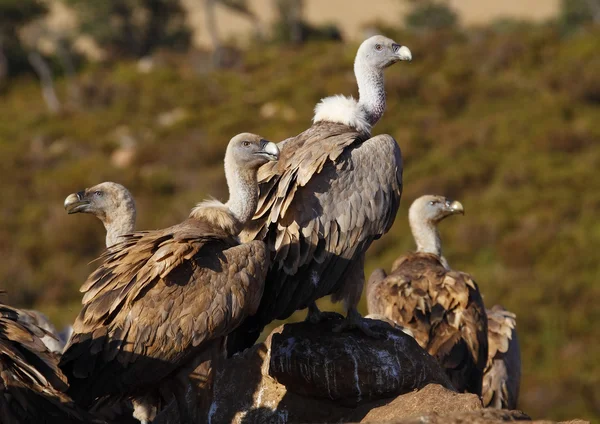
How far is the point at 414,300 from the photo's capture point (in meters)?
9.49

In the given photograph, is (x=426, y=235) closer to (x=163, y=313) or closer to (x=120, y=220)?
(x=120, y=220)

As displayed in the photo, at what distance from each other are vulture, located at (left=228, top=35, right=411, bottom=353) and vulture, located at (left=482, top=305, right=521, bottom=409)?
101 inches

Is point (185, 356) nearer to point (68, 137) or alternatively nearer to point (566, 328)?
point (566, 328)

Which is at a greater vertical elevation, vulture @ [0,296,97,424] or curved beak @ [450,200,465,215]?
curved beak @ [450,200,465,215]

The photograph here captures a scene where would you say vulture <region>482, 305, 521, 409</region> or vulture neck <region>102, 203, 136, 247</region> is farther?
vulture <region>482, 305, 521, 409</region>

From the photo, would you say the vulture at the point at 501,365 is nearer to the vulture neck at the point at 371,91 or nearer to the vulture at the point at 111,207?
the vulture neck at the point at 371,91

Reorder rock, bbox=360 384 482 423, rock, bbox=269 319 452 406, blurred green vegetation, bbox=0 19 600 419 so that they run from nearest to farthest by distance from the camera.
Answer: rock, bbox=360 384 482 423 < rock, bbox=269 319 452 406 < blurred green vegetation, bbox=0 19 600 419

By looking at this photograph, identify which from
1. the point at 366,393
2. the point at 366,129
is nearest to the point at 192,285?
the point at 366,393

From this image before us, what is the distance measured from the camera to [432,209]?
11336 mm

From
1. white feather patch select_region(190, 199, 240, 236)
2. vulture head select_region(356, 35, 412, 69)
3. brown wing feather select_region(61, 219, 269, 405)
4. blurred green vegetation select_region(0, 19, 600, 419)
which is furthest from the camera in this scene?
blurred green vegetation select_region(0, 19, 600, 419)

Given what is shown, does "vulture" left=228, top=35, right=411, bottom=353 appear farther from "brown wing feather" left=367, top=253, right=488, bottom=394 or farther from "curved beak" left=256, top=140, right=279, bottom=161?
"brown wing feather" left=367, top=253, right=488, bottom=394

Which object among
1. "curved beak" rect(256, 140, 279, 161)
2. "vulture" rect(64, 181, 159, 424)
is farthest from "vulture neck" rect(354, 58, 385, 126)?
"vulture" rect(64, 181, 159, 424)

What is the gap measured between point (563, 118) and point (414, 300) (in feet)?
75.3

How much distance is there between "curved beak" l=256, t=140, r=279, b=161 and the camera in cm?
761
